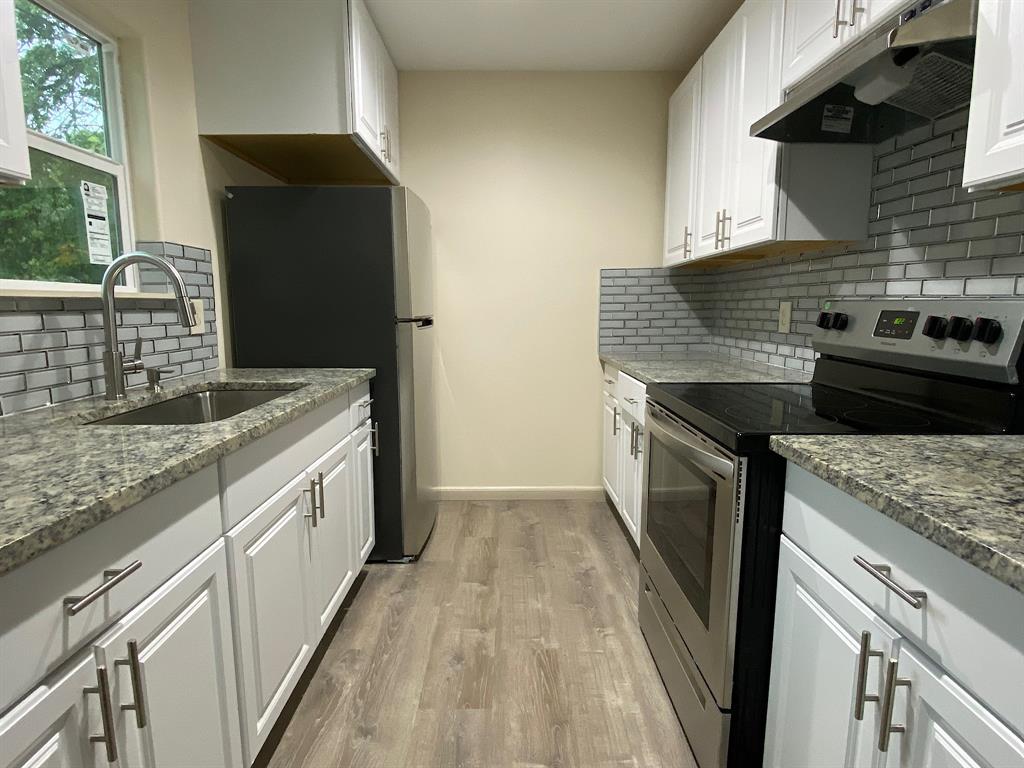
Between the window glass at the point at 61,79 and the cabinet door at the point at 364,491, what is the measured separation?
1.28 metres

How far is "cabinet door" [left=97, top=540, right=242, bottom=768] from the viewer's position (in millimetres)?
822

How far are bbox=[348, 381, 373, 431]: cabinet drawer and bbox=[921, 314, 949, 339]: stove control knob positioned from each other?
178 centimetres

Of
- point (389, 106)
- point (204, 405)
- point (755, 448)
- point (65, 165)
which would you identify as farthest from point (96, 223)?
point (755, 448)

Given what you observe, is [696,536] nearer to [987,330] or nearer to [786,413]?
[786,413]

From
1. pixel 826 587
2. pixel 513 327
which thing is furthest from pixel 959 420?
pixel 513 327

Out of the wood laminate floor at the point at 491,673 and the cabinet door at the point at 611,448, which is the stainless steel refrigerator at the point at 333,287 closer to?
the wood laminate floor at the point at 491,673

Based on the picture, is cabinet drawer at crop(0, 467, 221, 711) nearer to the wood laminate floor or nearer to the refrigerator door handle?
the wood laminate floor

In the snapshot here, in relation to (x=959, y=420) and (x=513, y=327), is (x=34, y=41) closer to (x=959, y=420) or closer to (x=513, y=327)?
(x=513, y=327)

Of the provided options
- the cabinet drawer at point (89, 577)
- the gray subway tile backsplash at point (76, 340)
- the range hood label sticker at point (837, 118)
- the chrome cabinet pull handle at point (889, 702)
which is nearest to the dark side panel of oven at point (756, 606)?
the chrome cabinet pull handle at point (889, 702)

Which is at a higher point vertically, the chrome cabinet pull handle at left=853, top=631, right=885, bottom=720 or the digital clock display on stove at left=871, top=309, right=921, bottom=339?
the digital clock display on stove at left=871, top=309, right=921, bottom=339

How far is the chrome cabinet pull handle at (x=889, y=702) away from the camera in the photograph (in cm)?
78

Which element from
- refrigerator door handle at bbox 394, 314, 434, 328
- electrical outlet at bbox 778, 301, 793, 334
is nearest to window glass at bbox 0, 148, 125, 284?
refrigerator door handle at bbox 394, 314, 434, 328

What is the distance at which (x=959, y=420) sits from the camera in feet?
3.96

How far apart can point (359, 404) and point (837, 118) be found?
1.83m
